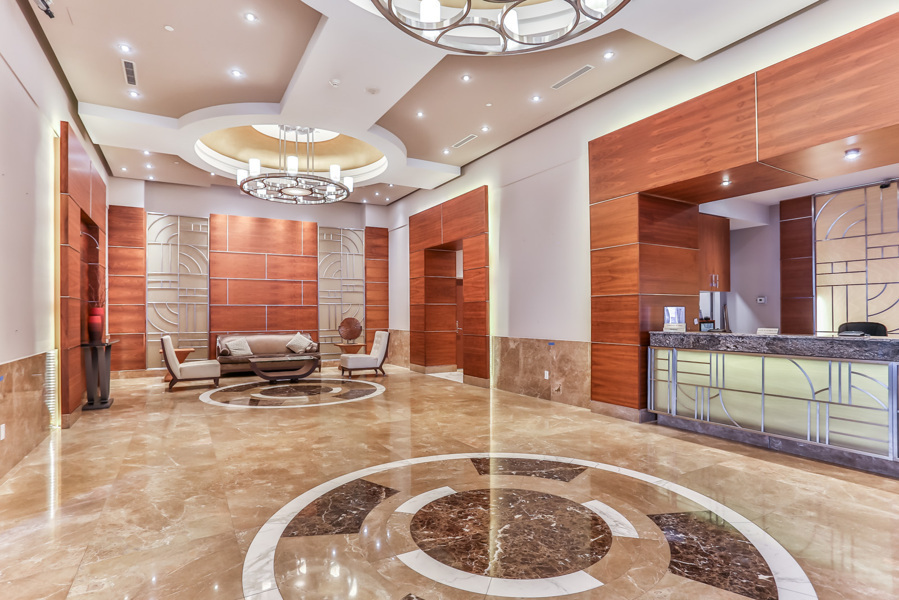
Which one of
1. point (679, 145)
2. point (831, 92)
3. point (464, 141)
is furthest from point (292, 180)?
point (831, 92)

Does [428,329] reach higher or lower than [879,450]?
higher

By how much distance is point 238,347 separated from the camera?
32.7ft

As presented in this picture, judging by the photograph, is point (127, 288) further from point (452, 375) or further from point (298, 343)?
point (452, 375)

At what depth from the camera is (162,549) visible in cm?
267

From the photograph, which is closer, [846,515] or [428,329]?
[846,515]

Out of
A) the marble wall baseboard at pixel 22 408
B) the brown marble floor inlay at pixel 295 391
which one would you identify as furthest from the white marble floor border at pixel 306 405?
the marble wall baseboard at pixel 22 408

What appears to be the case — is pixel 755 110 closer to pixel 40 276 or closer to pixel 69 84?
pixel 40 276

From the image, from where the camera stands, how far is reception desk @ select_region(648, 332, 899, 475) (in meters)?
3.89

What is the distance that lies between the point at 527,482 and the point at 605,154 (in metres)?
4.47

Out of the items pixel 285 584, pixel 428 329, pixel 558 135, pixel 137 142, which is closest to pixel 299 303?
pixel 428 329

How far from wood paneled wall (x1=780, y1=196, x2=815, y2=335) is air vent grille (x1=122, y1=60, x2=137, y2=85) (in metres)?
10.9

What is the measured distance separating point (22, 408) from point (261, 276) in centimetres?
730

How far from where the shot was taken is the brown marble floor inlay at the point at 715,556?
2.26m

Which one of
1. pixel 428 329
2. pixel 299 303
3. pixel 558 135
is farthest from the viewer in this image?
pixel 299 303
